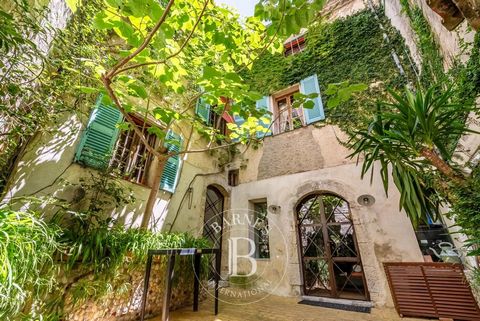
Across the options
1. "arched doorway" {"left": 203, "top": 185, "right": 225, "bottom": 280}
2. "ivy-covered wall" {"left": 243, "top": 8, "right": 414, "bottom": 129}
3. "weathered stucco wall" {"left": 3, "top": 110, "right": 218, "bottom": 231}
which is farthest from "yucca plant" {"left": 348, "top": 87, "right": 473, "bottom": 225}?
"arched doorway" {"left": 203, "top": 185, "right": 225, "bottom": 280}

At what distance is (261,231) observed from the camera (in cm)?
573

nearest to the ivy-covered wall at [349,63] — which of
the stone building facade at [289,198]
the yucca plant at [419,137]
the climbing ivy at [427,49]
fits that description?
the stone building facade at [289,198]

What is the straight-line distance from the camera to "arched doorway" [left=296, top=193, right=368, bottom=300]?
171 inches

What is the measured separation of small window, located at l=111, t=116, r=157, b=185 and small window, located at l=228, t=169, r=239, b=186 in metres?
2.63

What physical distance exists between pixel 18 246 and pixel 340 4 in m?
9.24

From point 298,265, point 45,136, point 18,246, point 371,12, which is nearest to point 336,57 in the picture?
point 371,12

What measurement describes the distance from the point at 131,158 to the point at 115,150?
46 cm

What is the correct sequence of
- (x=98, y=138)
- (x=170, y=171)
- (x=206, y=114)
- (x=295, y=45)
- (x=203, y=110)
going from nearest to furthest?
(x=98, y=138) < (x=170, y=171) < (x=203, y=110) < (x=206, y=114) < (x=295, y=45)

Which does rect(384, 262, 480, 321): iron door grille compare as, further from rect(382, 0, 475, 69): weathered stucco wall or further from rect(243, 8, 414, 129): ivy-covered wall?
rect(382, 0, 475, 69): weathered stucco wall

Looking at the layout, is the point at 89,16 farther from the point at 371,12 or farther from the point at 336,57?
the point at 371,12

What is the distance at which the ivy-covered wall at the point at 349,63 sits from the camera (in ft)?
16.7

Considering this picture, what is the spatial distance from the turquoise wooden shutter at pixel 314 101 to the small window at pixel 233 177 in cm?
265

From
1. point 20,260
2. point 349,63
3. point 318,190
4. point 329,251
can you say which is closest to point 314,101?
point 349,63

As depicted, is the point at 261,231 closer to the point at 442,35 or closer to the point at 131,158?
the point at 131,158
